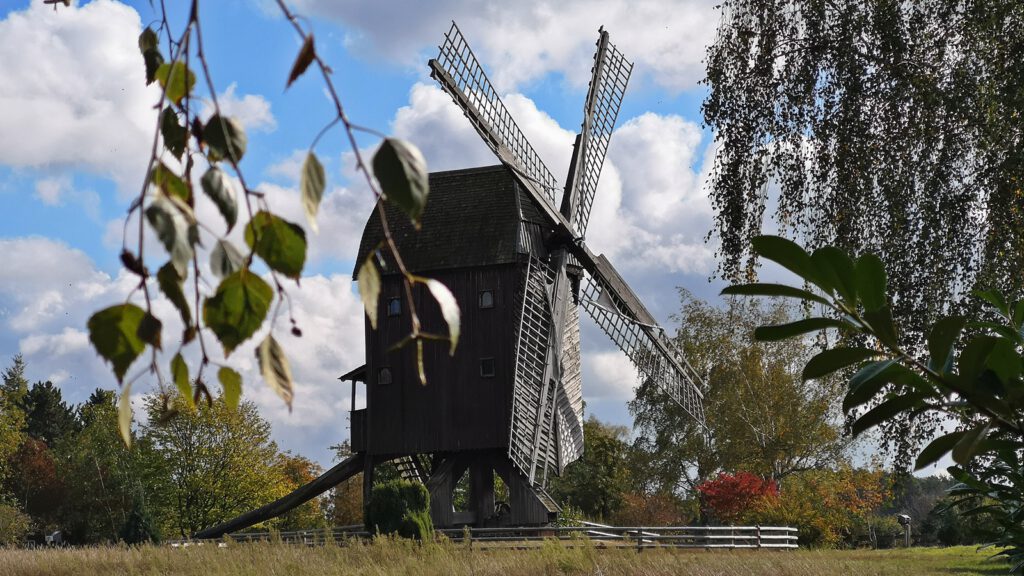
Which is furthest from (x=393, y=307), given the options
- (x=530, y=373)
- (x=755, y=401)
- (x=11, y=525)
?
(x=11, y=525)

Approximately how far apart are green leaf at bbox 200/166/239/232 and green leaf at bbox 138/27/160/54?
0.81 metres

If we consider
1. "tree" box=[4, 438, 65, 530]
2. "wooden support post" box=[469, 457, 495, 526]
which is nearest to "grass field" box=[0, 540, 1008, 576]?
"wooden support post" box=[469, 457, 495, 526]

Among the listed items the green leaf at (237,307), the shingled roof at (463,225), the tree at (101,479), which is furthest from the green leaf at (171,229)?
the tree at (101,479)

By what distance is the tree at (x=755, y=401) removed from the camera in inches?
1363

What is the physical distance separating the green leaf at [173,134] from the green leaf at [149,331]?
0.49 metres

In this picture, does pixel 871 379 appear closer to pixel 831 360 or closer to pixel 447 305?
pixel 831 360

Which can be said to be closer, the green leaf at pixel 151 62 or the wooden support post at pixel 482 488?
the green leaf at pixel 151 62

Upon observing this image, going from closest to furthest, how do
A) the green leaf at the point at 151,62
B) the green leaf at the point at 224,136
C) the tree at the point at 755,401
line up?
1. the green leaf at the point at 224,136
2. the green leaf at the point at 151,62
3. the tree at the point at 755,401

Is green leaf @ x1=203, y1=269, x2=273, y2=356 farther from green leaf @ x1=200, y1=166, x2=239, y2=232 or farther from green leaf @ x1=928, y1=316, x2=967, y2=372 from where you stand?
green leaf @ x1=928, y1=316, x2=967, y2=372

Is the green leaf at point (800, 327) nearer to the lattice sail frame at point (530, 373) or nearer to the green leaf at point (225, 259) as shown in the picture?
the green leaf at point (225, 259)

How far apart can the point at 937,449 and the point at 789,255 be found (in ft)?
1.56

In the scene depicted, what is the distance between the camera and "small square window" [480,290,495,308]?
21.2 m

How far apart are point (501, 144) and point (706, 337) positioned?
16737 millimetres

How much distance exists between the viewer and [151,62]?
1.94 m
